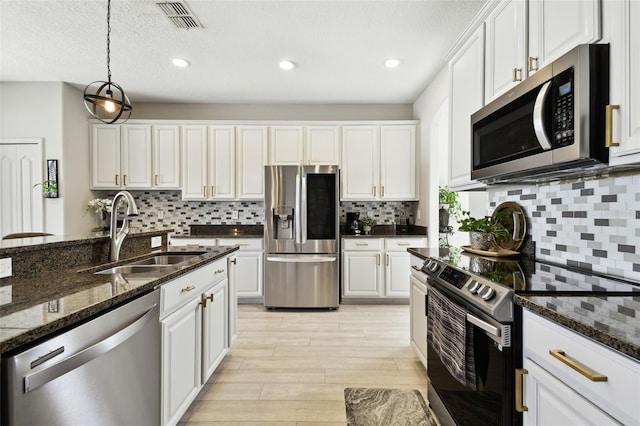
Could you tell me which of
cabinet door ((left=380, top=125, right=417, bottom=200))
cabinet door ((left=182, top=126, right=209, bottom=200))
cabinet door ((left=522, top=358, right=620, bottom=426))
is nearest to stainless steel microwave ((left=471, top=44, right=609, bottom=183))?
cabinet door ((left=522, top=358, right=620, bottom=426))

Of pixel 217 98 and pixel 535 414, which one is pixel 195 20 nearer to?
pixel 217 98

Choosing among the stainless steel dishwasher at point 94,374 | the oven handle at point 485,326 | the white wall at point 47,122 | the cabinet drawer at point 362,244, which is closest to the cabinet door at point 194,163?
the white wall at point 47,122

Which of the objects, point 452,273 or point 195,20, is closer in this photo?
point 452,273

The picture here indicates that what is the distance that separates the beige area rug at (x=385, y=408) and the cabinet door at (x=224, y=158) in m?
3.02

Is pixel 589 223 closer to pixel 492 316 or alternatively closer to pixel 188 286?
pixel 492 316

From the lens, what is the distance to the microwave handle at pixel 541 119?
1.33 m

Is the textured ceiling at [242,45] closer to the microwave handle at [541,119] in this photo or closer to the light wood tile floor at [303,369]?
the microwave handle at [541,119]

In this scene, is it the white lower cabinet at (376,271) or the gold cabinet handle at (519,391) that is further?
the white lower cabinet at (376,271)

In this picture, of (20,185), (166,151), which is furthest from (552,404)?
(20,185)

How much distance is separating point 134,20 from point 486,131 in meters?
2.86

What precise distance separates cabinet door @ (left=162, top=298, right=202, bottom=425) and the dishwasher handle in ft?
0.74

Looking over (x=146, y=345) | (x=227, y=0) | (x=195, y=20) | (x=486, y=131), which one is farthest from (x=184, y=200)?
(x=486, y=131)

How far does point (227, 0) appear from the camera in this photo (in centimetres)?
239

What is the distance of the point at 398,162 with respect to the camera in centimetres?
430
